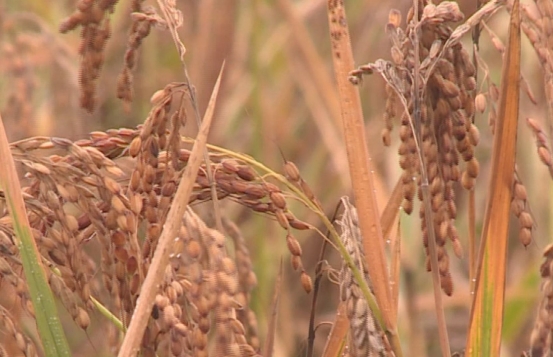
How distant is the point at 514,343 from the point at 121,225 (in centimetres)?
155

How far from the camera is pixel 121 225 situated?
0.78m

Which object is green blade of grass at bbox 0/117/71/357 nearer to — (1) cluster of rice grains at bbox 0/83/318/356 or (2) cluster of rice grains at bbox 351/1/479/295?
(1) cluster of rice grains at bbox 0/83/318/356

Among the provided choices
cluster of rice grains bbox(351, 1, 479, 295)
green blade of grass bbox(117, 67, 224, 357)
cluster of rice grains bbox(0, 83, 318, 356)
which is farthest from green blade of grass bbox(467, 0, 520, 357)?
green blade of grass bbox(117, 67, 224, 357)

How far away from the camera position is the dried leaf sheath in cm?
77

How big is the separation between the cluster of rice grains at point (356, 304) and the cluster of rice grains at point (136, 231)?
4 cm

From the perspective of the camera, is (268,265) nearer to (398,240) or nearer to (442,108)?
(398,240)

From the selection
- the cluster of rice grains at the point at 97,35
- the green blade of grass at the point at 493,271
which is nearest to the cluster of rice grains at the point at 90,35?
the cluster of rice grains at the point at 97,35

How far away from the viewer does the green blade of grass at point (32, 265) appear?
0.77m

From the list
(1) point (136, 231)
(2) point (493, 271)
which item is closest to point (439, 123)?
(2) point (493, 271)

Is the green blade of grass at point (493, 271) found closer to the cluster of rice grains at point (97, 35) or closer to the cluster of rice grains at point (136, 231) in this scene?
the cluster of rice grains at point (136, 231)

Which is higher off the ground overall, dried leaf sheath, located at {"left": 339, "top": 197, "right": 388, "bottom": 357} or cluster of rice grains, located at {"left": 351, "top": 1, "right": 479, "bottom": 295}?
cluster of rice grains, located at {"left": 351, "top": 1, "right": 479, "bottom": 295}

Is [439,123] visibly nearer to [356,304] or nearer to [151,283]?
[356,304]

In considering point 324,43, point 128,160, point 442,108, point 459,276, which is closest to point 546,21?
point 442,108

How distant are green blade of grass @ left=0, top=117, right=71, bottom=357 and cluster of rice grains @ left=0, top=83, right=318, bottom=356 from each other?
1 centimetres
